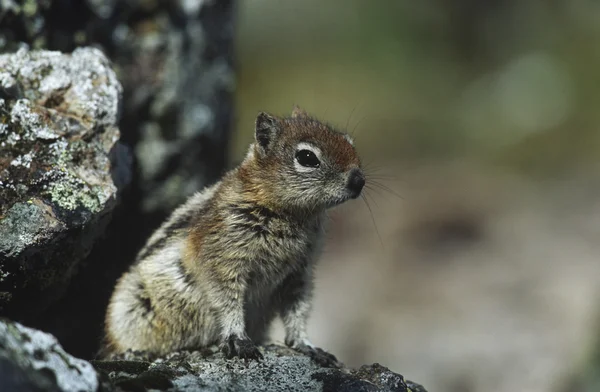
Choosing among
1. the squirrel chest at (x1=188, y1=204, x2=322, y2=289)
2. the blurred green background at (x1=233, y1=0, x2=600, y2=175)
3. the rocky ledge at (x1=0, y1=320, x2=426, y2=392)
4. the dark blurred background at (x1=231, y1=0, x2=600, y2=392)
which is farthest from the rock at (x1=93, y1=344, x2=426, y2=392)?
the blurred green background at (x1=233, y1=0, x2=600, y2=175)

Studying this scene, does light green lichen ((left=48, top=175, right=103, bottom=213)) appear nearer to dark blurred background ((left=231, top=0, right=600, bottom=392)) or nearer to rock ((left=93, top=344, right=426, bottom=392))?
rock ((left=93, top=344, right=426, bottom=392))

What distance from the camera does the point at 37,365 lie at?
3.88m

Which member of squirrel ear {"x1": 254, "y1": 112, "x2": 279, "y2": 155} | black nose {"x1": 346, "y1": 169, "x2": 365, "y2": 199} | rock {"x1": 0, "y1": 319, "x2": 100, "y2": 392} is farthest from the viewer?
squirrel ear {"x1": 254, "y1": 112, "x2": 279, "y2": 155}

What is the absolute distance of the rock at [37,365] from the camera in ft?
11.9

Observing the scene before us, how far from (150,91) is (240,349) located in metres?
3.36

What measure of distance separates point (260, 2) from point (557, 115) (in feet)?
19.7

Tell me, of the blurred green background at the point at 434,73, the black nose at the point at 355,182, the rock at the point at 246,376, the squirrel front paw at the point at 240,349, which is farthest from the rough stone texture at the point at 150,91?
the blurred green background at the point at 434,73

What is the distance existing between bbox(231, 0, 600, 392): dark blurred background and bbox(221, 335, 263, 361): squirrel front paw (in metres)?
3.83

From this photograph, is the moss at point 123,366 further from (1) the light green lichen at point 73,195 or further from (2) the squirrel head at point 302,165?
(2) the squirrel head at point 302,165

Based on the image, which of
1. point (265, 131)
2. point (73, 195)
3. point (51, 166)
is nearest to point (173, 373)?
point (73, 195)

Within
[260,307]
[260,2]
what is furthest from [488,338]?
[260,2]

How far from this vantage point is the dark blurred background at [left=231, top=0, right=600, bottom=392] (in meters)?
9.62

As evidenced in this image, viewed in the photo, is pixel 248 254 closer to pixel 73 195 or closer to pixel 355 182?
pixel 355 182

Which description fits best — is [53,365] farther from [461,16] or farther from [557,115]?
[461,16]
